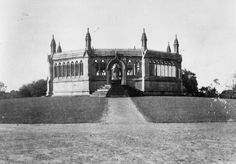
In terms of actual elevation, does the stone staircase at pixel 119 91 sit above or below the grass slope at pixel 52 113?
above

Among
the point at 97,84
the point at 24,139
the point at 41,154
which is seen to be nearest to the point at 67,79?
the point at 97,84

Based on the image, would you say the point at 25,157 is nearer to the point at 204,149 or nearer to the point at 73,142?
the point at 73,142

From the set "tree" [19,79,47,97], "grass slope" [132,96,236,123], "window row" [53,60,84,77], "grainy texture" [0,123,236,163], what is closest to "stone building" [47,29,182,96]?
"window row" [53,60,84,77]

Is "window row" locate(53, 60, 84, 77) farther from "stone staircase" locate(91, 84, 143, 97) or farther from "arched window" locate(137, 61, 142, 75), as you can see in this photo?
"stone staircase" locate(91, 84, 143, 97)

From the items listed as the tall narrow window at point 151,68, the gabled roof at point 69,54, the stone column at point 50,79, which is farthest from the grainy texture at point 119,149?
the stone column at point 50,79

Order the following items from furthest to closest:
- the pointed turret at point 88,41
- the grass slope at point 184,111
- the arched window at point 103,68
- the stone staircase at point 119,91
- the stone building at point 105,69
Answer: the pointed turret at point 88,41
the arched window at point 103,68
the stone building at point 105,69
the stone staircase at point 119,91
the grass slope at point 184,111

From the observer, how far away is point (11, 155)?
1154 cm

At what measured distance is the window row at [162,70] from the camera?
6356 centimetres

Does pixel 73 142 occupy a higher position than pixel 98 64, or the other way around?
pixel 98 64

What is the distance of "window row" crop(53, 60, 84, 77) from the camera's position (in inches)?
2445

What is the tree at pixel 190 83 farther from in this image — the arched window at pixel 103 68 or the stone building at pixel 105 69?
the arched window at pixel 103 68

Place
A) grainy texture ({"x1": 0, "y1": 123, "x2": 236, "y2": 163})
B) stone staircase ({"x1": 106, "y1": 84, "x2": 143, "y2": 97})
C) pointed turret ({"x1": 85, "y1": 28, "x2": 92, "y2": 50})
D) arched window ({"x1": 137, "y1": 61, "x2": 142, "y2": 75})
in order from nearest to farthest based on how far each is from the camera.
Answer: grainy texture ({"x1": 0, "y1": 123, "x2": 236, "y2": 163}), stone staircase ({"x1": 106, "y1": 84, "x2": 143, "y2": 97}), pointed turret ({"x1": 85, "y1": 28, "x2": 92, "y2": 50}), arched window ({"x1": 137, "y1": 61, "x2": 142, "y2": 75})

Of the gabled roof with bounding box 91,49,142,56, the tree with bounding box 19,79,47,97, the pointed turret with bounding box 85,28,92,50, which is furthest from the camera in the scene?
the tree with bounding box 19,79,47,97

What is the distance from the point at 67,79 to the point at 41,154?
172ft
